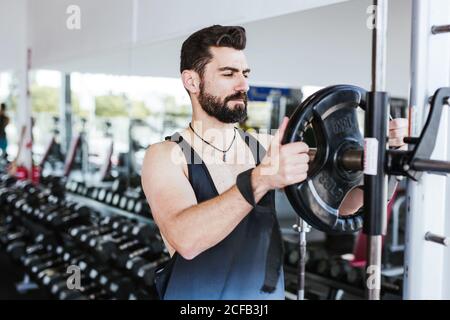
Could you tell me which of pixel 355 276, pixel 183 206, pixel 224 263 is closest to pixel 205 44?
pixel 183 206

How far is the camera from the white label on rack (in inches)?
29.4

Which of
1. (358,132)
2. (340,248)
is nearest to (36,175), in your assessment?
(340,248)

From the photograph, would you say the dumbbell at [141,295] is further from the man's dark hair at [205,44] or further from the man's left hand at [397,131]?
the man's left hand at [397,131]

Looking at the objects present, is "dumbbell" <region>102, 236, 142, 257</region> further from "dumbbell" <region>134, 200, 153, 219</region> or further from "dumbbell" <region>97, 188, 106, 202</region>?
"dumbbell" <region>97, 188, 106, 202</region>

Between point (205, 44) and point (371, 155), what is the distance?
0.50m

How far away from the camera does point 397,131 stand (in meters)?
0.95

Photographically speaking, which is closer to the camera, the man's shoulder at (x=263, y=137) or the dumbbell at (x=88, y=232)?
the man's shoulder at (x=263, y=137)

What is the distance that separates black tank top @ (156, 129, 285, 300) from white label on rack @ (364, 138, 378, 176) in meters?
0.38

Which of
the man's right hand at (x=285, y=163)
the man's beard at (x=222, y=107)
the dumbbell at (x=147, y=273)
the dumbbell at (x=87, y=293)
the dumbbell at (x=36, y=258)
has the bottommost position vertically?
the dumbbell at (x=87, y=293)

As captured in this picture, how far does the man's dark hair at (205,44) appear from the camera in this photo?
1091 millimetres

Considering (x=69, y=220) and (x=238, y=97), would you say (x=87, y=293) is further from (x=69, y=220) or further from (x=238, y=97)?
(x=238, y=97)

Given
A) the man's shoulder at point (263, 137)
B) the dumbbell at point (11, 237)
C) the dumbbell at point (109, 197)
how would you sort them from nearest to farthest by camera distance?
the man's shoulder at point (263, 137), the dumbbell at point (109, 197), the dumbbell at point (11, 237)

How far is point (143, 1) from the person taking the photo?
1.79 metres

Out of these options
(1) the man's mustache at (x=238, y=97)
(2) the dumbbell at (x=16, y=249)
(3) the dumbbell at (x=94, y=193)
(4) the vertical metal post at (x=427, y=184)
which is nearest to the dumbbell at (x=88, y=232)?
(3) the dumbbell at (x=94, y=193)
